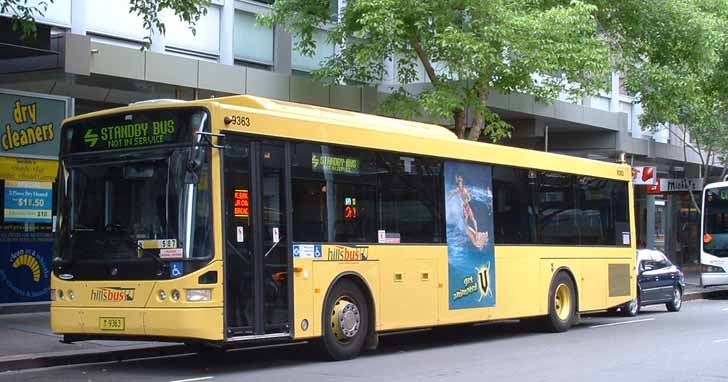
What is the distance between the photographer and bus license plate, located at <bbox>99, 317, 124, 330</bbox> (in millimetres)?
11570

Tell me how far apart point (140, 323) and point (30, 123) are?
27.5 feet

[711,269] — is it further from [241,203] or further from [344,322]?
[241,203]

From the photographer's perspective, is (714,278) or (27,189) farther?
(714,278)

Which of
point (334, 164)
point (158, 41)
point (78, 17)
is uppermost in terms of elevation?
point (78, 17)

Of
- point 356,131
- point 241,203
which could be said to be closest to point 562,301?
point 356,131

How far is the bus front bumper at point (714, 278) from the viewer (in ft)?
92.6

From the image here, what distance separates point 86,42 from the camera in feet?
53.2

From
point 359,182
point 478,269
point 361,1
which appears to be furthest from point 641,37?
point 359,182

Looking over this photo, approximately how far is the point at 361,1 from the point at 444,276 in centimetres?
670

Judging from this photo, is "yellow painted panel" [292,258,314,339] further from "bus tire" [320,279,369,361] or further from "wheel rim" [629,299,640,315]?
"wheel rim" [629,299,640,315]

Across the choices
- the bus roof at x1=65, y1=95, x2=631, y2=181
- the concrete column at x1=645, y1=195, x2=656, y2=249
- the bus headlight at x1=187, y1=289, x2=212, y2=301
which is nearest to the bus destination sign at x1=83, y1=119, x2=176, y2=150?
the bus roof at x1=65, y1=95, x2=631, y2=181

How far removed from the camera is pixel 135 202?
11680 millimetres

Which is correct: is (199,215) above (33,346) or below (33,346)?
above

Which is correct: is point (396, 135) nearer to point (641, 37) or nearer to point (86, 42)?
point (86, 42)
